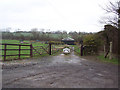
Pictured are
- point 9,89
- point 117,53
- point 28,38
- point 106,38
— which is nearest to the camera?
point 9,89

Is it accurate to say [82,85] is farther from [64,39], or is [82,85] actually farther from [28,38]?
[28,38]

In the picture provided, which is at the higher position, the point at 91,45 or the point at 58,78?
the point at 91,45

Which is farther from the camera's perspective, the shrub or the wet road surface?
the shrub

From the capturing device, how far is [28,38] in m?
45.4

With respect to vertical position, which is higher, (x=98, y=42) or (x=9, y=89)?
(x=98, y=42)

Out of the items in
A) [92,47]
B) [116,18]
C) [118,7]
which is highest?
[118,7]

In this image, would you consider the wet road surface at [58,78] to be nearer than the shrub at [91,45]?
Yes

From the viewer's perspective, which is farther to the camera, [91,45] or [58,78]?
[91,45]

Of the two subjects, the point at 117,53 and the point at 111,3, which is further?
the point at 117,53

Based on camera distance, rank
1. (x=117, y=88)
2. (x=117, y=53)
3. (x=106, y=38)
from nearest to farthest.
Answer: (x=117, y=88) < (x=117, y=53) < (x=106, y=38)

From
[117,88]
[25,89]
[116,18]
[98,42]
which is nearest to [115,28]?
[116,18]

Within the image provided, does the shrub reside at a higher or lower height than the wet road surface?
higher

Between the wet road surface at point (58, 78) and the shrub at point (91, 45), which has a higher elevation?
the shrub at point (91, 45)

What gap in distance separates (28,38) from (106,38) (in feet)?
123
